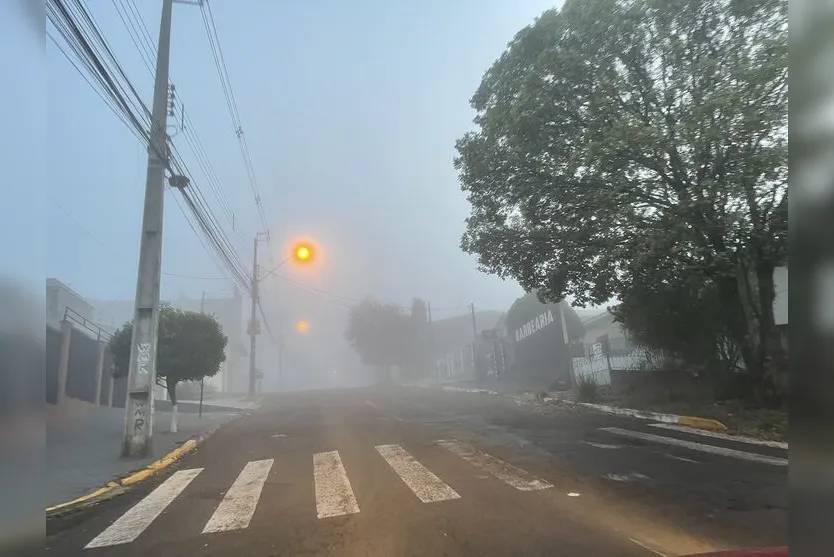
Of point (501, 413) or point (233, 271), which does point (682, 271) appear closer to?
point (501, 413)

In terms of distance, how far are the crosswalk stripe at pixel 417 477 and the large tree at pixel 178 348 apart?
7.16 metres

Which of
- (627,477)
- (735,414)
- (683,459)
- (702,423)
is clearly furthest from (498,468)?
(735,414)

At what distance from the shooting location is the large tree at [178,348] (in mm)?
14578

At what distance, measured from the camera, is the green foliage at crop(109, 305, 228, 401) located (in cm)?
1459

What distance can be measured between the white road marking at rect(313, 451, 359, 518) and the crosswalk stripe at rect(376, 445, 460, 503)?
78cm

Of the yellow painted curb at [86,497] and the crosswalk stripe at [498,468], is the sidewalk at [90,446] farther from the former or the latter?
the crosswalk stripe at [498,468]

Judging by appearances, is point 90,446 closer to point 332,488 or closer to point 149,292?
point 149,292

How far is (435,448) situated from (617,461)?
329 centimetres

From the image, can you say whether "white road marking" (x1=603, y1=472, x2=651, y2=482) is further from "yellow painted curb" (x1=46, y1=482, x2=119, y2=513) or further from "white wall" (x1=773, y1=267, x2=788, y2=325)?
"white wall" (x1=773, y1=267, x2=788, y2=325)

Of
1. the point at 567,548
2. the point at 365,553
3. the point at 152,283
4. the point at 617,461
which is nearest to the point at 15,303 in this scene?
the point at 365,553

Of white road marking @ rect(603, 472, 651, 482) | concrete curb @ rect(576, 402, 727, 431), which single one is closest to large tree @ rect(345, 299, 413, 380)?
concrete curb @ rect(576, 402, 727, 431)

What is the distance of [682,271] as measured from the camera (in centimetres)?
1168

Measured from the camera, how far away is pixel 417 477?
300 inches

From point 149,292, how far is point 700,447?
10635 millimetres
